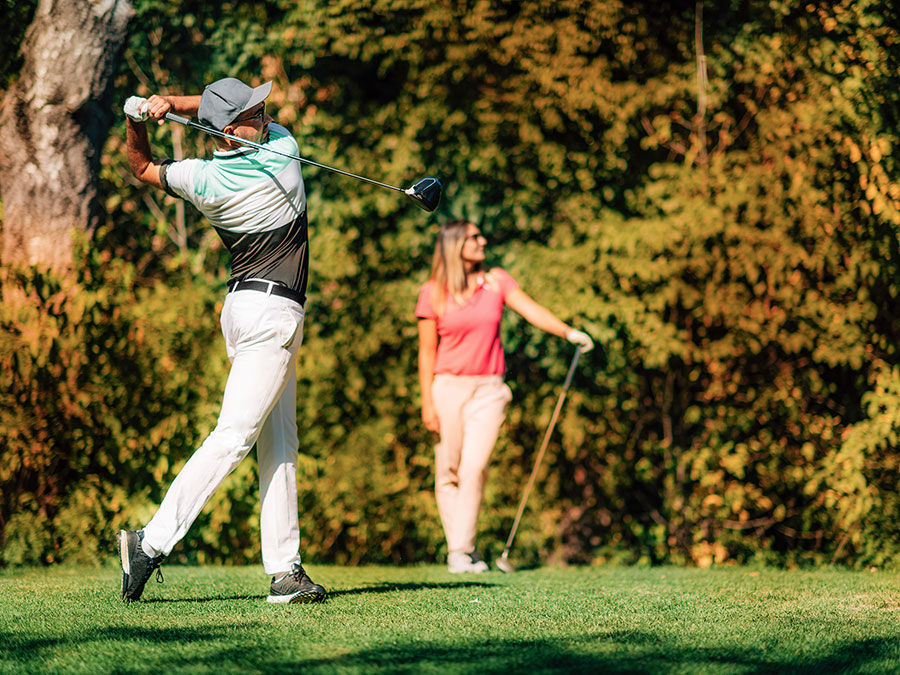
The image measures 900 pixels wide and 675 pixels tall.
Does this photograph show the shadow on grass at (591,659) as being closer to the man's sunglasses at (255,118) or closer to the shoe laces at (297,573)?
the shoe laces at (297,573)

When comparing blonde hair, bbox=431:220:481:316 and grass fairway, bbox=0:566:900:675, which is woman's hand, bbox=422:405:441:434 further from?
grass fairway, bbox=0:566:900:675

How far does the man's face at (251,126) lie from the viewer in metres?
4.45

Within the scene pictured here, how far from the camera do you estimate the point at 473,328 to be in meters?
6.52

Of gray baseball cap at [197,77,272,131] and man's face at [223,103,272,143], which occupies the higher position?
gray baseball cap at [197,77,272,131]

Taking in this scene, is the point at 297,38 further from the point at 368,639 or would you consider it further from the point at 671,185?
the point at 368,639

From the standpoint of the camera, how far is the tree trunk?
6.75 m

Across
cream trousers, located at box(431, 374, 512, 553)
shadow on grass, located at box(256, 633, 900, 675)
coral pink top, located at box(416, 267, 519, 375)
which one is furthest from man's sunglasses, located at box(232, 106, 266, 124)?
cream trousers, located at box(431, 374, 512, 553)

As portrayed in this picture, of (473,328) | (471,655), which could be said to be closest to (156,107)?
(471,655)

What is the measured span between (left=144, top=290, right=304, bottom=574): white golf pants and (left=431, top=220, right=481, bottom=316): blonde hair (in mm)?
2091

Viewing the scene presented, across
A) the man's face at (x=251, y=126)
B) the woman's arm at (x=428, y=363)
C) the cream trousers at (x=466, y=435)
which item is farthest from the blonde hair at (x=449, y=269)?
the man's face at (x=251, y=126)

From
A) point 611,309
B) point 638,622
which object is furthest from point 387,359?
point 638,622

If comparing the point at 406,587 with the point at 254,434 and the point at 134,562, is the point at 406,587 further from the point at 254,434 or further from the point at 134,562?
the point at 134,562

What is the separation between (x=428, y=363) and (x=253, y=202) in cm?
245

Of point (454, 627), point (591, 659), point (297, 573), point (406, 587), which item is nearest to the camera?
point (591, 659)
